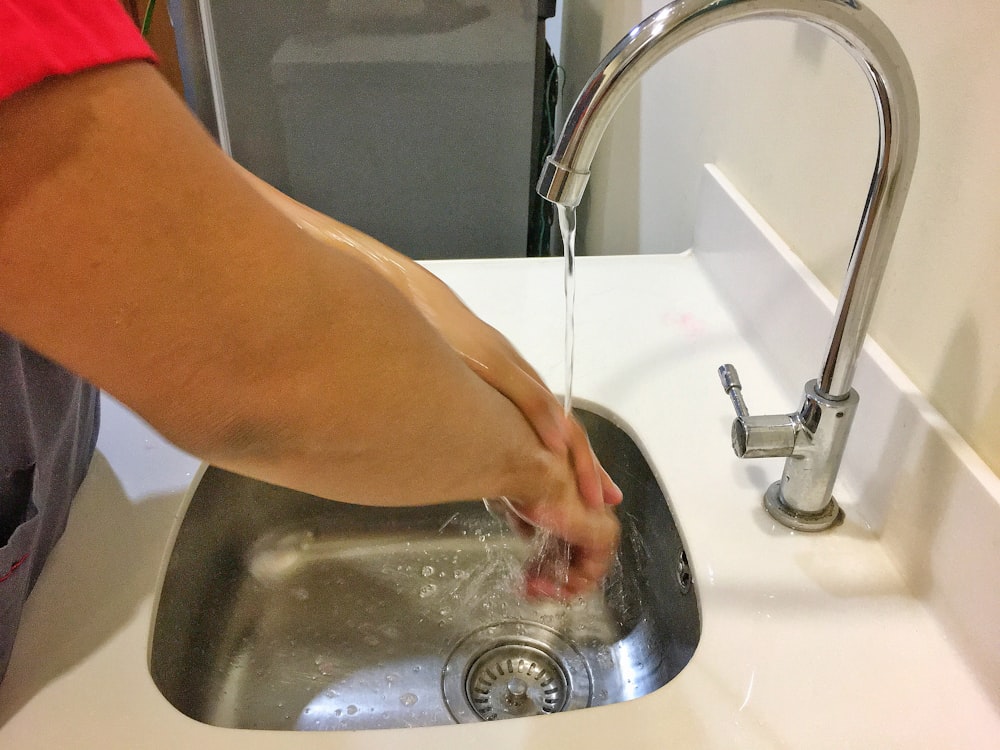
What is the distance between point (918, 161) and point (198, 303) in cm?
43

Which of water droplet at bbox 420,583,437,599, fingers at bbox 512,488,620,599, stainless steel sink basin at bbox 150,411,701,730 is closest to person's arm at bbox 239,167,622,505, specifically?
fingers at bbox 512,488,620,599

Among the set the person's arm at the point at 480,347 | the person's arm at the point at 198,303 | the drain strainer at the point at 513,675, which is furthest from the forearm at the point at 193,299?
the drain strainer at the point at 513,675

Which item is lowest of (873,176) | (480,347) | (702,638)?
(702,638)

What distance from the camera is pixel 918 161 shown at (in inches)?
18.6

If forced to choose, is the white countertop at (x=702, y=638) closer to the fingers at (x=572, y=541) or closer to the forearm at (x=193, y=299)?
the fingers at (x=572, y=541)

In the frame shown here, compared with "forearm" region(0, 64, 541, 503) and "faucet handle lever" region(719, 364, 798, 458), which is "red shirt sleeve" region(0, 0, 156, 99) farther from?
Answer: "faucet handle lever" region(719, 364, 798, 458)

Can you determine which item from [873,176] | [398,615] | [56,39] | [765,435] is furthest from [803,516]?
[56,39]

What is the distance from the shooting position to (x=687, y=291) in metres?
0.76

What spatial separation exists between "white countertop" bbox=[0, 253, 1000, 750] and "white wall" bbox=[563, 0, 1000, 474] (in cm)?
12

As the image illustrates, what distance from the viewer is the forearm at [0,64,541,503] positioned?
0.74 ft

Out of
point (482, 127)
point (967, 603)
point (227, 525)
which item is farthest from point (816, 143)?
point (482, 127)

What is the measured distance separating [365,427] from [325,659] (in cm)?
38

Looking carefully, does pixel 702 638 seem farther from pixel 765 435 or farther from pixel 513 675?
pixel 513 675

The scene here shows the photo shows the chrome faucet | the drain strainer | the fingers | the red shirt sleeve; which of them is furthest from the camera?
the drain strainer
